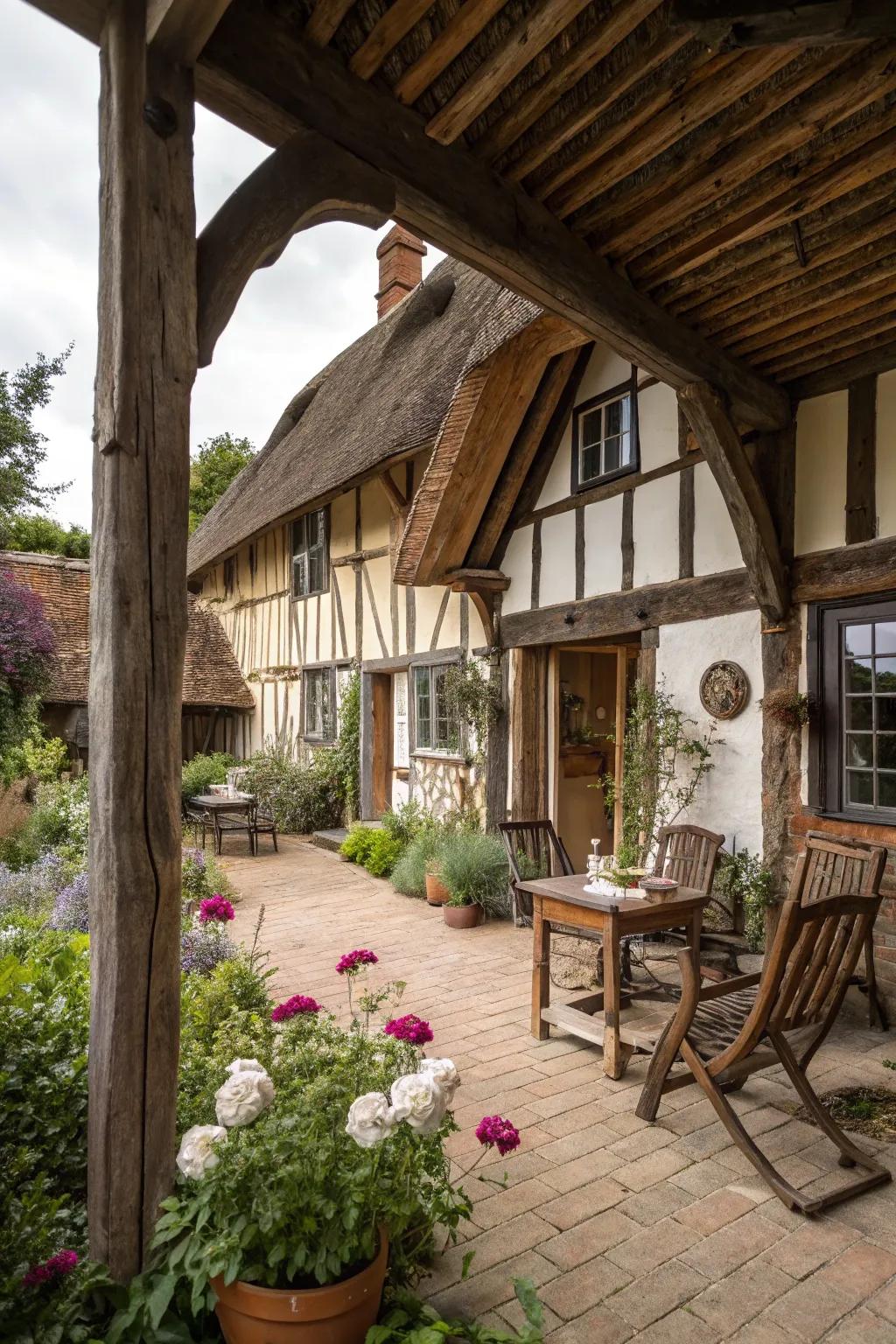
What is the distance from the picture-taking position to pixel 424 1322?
1945 mm

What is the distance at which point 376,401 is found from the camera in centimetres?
982

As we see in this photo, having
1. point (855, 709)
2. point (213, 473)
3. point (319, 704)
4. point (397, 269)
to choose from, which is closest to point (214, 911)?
point (855, 709)

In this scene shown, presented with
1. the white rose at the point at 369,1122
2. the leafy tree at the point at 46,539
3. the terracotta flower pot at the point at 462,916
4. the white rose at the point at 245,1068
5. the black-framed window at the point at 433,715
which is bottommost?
the terracotta flower pot at the point at 462,916

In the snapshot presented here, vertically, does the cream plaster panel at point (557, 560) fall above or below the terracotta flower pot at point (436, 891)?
above

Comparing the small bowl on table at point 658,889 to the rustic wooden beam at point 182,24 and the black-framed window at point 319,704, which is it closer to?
the rustic wooden beam at point 182,24

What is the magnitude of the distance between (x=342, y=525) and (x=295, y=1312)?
9.15 m

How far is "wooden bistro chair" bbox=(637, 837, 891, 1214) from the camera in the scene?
262 cm

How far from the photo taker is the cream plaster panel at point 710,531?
5074 millimetres

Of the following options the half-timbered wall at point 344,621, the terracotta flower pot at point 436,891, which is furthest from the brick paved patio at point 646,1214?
the half-timbered wall at point 344,621

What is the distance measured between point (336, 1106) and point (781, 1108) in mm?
2194

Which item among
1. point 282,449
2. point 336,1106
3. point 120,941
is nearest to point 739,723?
point 336,1106

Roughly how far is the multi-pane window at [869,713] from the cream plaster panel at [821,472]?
21.6 inches

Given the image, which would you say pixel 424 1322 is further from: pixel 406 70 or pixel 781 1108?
pixel 406 70

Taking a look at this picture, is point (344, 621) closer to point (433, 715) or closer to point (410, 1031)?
point (433, 715)
